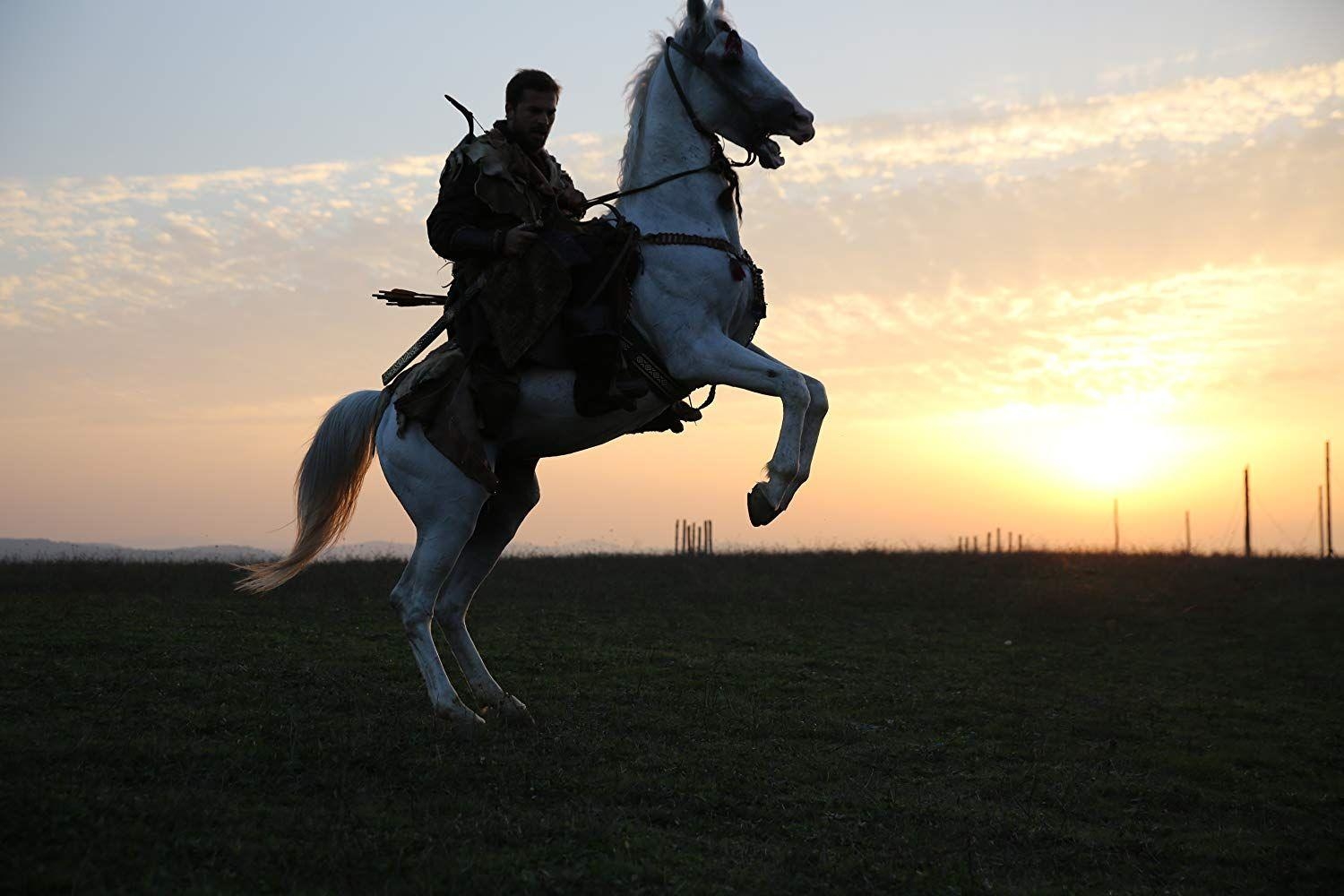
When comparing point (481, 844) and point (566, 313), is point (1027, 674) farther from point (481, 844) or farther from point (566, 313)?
point (481, 844)

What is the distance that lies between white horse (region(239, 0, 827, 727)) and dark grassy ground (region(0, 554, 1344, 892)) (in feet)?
3.04

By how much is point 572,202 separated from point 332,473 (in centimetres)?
273

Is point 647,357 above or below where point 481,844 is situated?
above

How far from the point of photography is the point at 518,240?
7.83 meters

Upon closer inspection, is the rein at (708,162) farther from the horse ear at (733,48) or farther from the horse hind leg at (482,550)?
the horse hind leg at (482,550)

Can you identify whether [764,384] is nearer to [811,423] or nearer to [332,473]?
[811,423]

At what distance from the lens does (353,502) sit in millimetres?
9203

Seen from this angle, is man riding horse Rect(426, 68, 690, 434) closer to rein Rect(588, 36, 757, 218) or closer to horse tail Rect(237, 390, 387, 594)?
rein Rect(588, 36, 757, 218)

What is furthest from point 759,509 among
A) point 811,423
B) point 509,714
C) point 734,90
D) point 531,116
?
point 531,116

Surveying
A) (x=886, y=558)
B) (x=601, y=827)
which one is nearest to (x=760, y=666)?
(x=601, y=827)

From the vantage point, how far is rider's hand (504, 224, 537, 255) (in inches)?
308

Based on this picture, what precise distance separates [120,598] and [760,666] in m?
9.11

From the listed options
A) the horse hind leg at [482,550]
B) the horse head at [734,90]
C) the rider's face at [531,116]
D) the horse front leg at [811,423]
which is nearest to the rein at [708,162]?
the horse head at [734,90]

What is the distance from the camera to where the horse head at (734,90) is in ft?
25.9
